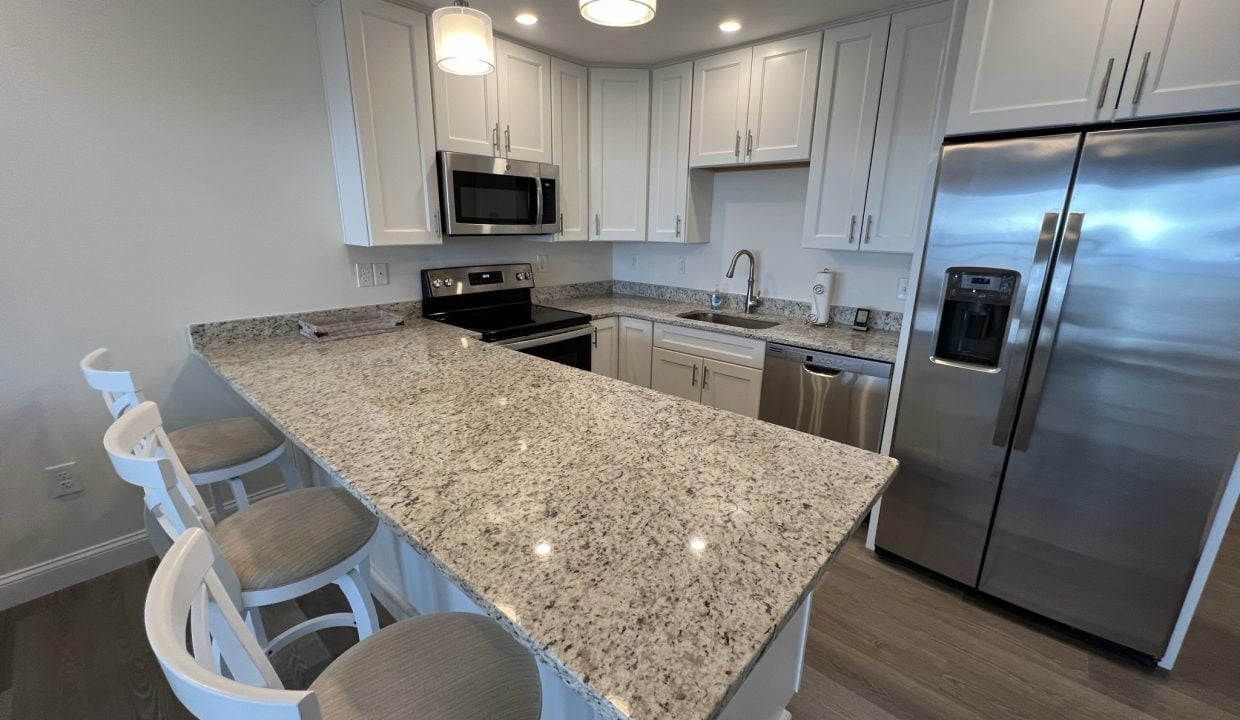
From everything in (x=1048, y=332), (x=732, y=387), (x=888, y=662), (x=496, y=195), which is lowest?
(x=888, y=662)

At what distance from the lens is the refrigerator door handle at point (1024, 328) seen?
1.58m

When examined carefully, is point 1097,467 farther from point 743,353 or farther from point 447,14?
point 447,14

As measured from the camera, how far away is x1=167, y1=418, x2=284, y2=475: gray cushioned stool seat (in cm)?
165

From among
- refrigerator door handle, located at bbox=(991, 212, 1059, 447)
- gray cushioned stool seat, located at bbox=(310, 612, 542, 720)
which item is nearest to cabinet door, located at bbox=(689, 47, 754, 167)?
refrigerator door handle, located at bbox=(991, 212, 1059, 447)

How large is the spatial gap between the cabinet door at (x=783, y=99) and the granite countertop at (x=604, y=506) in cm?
188

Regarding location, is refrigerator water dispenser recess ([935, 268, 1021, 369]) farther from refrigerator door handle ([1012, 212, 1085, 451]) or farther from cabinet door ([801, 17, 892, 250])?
cabinet door ([801, 17, 892, 250])

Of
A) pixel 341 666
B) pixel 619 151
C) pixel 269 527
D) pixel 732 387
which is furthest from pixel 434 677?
pixel 619 151

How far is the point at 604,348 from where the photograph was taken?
3234mm

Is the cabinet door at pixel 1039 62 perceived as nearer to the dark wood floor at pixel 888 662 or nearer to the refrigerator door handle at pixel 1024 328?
the refrigerator door handle at pixel 1024 328

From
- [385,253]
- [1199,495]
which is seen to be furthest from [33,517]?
[1199,495]

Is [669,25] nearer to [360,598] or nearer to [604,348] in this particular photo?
[604,348]

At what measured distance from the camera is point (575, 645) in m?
0.60

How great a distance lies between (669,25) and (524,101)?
0.89m

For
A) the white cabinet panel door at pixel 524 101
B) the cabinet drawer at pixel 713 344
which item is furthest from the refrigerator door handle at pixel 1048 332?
the white cabinet panel door at pixel 524 101
